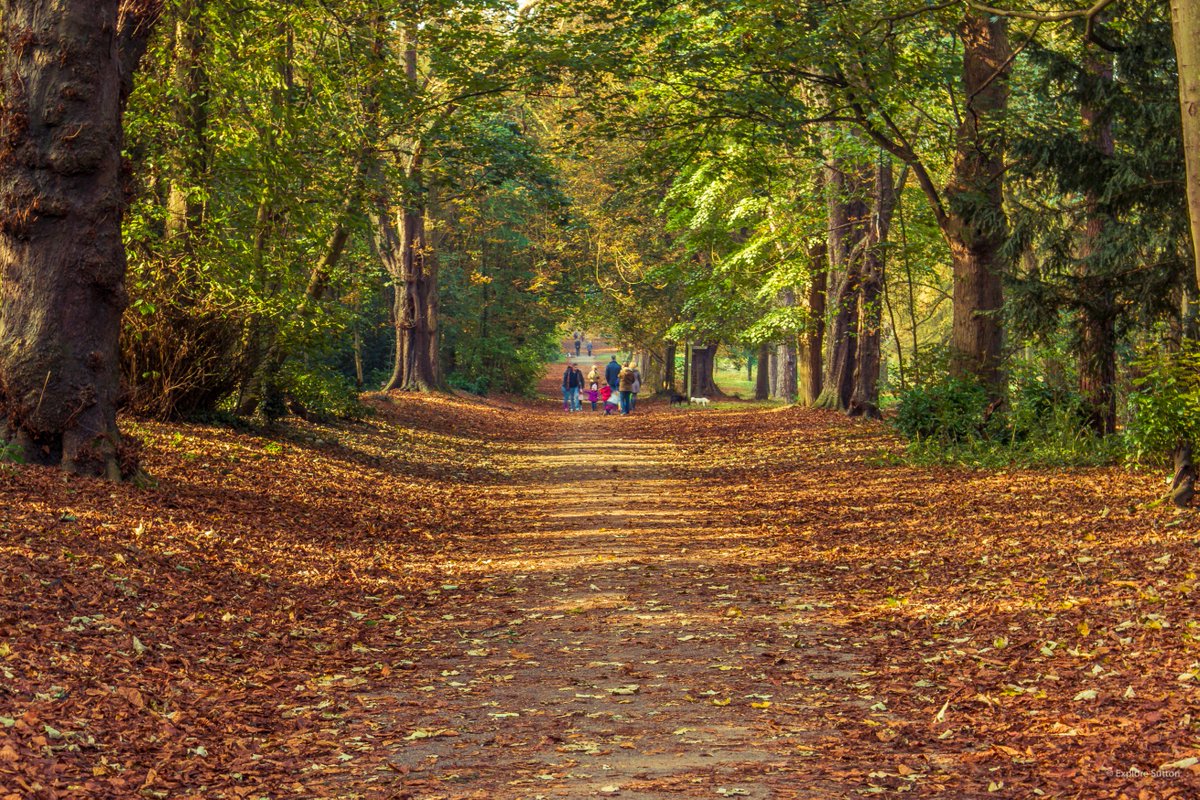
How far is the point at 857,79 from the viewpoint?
16859 millimetres

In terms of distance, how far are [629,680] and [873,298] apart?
18.4 m

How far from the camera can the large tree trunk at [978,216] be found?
1638cm

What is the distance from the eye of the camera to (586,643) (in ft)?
24.7

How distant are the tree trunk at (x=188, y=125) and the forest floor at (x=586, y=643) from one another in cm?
255

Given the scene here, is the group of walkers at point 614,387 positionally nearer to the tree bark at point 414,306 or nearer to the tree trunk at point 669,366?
the tree bark at point 414,306

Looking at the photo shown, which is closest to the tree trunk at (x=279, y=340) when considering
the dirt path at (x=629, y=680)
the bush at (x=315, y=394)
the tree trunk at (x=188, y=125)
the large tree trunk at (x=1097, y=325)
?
the bush at (x=315, y=394)

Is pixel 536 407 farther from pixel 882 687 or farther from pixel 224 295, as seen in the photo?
pixel 882 687

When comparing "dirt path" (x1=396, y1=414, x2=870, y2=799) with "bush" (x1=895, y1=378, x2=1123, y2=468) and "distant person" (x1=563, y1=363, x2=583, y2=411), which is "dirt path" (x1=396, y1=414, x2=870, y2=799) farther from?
"distant person" (x1=563, y1=363, x2=583, y2=411)

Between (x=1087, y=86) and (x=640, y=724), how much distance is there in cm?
1174

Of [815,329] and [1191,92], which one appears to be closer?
[1191,92]

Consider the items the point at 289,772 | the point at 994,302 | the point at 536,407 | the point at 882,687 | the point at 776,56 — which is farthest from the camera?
the point at 536,407

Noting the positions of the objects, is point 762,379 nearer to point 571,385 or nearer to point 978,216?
point 571,385

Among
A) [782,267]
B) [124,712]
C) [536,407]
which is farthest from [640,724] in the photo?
[536,407]

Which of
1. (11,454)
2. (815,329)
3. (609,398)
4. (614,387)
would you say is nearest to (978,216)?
(11,454)
